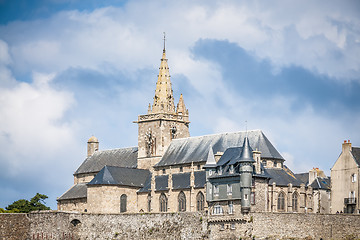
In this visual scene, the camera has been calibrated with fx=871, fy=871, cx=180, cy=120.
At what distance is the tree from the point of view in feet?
363

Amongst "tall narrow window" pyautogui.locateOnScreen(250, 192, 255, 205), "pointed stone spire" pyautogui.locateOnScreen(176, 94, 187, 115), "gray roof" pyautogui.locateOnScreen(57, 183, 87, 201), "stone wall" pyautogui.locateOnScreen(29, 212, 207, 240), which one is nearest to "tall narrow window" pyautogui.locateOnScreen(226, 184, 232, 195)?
"tall narrow window" pyautogui.locateOnScreen(250, 192, 255, 205)

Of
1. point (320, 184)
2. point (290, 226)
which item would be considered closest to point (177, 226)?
point (290, 226)

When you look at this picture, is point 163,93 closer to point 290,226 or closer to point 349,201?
point 349,201

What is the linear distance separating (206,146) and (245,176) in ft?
75.7

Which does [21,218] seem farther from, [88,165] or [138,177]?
[88,165]

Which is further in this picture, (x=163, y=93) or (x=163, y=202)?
(x=163, y=93)

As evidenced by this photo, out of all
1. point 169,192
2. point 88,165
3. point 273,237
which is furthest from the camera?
point 88,165

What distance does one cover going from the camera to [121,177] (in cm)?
10262

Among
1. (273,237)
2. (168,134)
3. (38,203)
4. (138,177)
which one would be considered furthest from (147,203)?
(273,237)

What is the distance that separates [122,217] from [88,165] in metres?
30.6

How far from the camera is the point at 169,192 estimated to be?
98.9 m

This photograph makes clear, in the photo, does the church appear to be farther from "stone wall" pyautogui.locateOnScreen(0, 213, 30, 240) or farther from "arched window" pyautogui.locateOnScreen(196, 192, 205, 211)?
"stone wall" pyautogui.locateOnScreen(0, 213, 30, 240)

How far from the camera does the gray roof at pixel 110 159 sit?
113194 millimetres

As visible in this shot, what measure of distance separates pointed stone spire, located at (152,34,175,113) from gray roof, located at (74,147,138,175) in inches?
290
